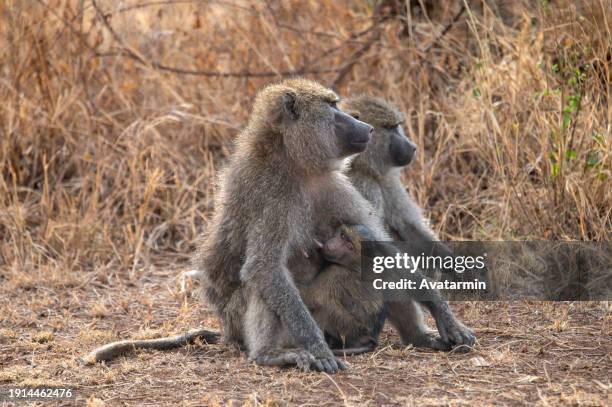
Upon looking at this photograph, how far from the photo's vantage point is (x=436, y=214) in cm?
572

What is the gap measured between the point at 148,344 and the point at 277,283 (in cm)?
79

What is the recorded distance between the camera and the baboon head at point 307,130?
3.96 metres

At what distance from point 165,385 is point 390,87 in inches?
134

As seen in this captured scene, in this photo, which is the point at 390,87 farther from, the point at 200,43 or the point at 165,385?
the point at 165,385

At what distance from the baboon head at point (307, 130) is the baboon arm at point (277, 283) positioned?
36cm

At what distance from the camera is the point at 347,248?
3.95 meters

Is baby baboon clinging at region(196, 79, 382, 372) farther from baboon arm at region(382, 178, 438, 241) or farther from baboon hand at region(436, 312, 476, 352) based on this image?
baboon arm at region(382, 178, 438, 241)

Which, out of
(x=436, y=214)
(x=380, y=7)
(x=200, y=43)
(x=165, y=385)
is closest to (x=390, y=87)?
(x=380, y=7)

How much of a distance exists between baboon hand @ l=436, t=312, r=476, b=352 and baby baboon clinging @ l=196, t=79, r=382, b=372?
52 cm

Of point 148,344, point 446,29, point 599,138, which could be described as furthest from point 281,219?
point 446,29

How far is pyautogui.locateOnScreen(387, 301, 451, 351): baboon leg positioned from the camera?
4.04 meters

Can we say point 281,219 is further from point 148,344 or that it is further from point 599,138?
point 599,138

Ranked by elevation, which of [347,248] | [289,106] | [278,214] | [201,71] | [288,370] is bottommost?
[288,370]

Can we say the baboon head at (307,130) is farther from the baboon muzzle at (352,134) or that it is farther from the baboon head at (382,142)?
the baboon head at (382,142)
